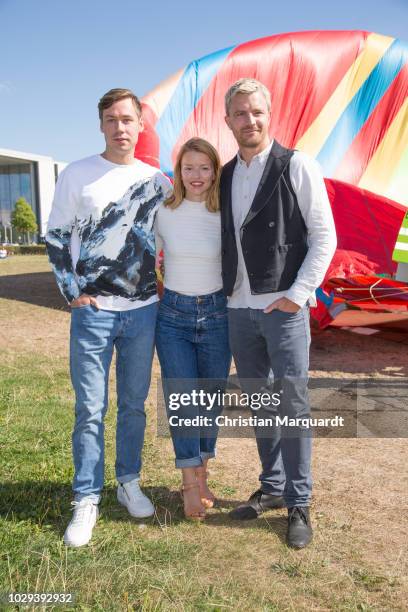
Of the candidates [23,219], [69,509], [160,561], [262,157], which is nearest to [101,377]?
[69,509]

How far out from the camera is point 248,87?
9.28ft

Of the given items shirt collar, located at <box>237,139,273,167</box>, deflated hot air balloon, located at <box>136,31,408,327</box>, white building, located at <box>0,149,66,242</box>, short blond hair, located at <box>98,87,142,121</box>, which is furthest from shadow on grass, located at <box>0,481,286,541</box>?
white building, located at <box>0,149,66,242</box>

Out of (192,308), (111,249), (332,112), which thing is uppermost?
(332,112)

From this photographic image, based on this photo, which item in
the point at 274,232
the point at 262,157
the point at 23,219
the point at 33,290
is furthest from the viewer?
the point at 23,219

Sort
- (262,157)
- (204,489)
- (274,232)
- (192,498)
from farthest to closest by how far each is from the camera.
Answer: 1. (204,489)
2. (192,498)
3. (262,157)
4. (274,232)

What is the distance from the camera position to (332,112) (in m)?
8.82

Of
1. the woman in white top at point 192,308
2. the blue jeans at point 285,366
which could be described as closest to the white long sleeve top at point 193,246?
the woman in white top at point 192,308

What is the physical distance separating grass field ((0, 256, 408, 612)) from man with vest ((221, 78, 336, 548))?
0.91 ft

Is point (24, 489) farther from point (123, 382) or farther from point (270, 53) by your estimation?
point (270, 53)

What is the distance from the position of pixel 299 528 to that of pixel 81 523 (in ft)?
3.58

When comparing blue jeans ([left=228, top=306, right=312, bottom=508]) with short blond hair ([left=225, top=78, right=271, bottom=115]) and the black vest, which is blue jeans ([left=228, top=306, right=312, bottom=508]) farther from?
short blond hair ([left=225, top=78, right=271, bottom=115])

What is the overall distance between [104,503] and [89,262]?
1.38m

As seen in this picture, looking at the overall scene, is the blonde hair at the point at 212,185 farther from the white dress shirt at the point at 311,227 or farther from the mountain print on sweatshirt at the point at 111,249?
the white dress shirt at the point at 311,227

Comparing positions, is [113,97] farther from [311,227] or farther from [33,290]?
[33,290]
